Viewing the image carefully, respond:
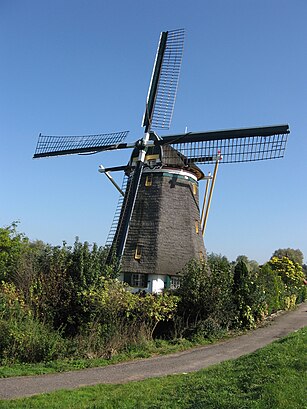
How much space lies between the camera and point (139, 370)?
33.0 ft

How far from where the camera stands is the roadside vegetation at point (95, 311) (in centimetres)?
1089

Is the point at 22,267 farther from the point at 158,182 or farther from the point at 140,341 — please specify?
the point at 158,182

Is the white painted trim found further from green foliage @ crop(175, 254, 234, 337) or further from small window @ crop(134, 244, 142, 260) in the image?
green foliage @ crop(175, 254, 234, 337)

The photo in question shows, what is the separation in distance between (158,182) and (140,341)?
796cm

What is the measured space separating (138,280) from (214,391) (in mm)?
11224

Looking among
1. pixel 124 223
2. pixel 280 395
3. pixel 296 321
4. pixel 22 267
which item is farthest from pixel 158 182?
pixel 280 395

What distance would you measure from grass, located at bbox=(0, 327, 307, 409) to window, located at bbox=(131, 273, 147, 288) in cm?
894

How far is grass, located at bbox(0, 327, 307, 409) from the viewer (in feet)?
19.3

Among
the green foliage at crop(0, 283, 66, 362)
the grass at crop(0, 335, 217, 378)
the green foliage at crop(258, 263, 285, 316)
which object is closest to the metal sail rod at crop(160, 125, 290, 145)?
the green foliage at crop(258, 263, 285, 316)

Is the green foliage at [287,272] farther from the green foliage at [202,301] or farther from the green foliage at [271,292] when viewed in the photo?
the green foliage at [202,301]

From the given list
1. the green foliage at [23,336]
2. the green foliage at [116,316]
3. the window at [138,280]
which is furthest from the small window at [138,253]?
the green foliage at [23,336]

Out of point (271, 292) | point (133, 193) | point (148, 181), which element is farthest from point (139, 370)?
point (271, 292)

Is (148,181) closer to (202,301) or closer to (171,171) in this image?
(171,171)

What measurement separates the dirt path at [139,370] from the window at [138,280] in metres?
4.48
